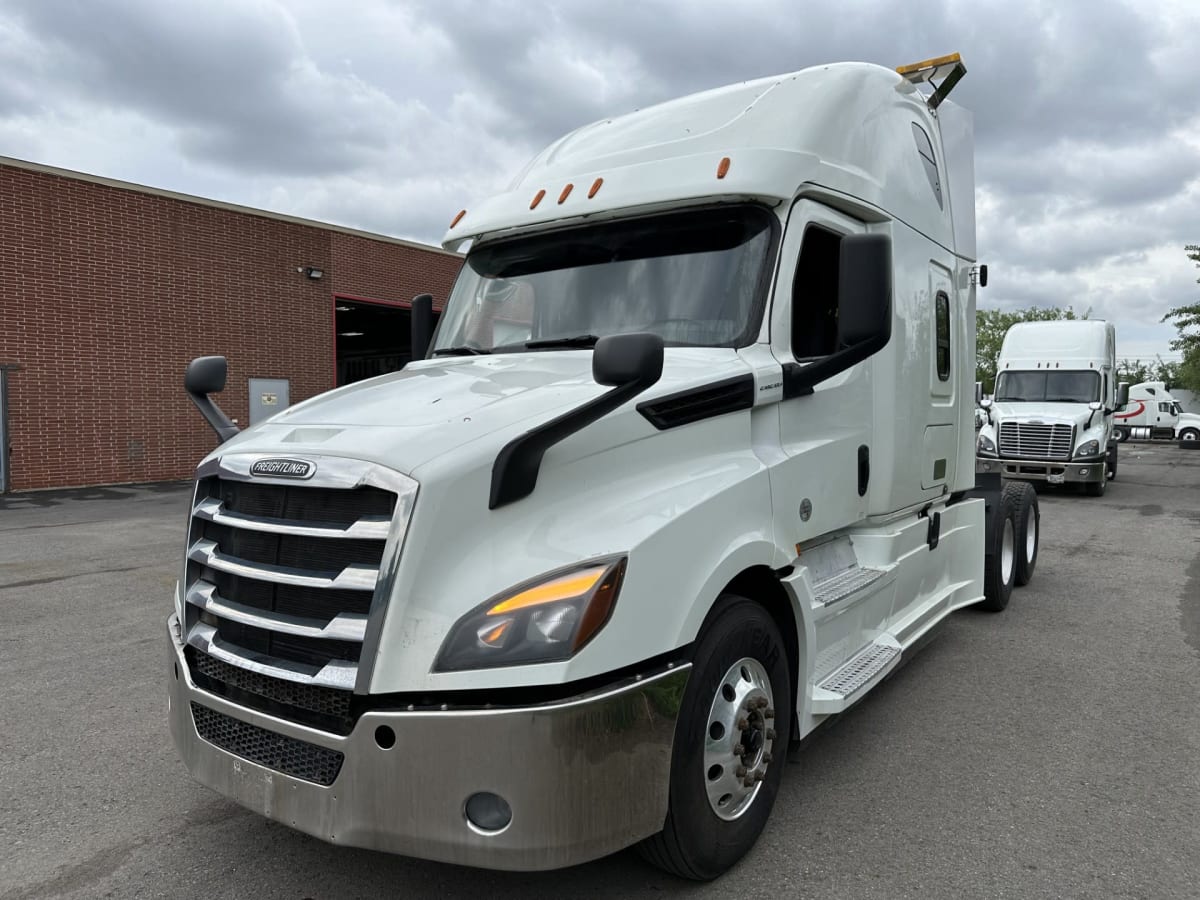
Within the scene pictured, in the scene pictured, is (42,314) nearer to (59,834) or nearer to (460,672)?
(59,834)

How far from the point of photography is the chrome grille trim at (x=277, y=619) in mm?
2482

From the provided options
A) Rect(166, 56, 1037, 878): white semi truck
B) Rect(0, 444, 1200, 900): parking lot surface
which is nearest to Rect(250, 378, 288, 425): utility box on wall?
Rect(0, 444, 1200, 900): parking lot surface

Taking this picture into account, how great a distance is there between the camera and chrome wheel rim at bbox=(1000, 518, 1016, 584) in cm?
698

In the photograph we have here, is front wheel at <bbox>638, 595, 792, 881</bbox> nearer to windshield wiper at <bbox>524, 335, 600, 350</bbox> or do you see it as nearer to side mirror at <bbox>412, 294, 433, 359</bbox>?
windshield wiper at <bbox>524, 335, 600, 350</bbox>

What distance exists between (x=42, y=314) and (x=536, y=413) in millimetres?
17139

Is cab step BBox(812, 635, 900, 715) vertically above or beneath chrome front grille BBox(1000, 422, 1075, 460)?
beneath

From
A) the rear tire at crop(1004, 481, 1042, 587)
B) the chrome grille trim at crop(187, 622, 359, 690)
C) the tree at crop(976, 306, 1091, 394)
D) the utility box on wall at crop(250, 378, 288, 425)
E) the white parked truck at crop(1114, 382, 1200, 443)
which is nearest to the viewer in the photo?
the chrome grille trim at crop(187, 622, 359, 690)

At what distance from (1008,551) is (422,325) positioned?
524cm

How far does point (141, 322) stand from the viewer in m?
17.7

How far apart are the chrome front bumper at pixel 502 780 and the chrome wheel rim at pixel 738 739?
1.38 feet

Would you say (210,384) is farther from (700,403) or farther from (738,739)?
(738,739)

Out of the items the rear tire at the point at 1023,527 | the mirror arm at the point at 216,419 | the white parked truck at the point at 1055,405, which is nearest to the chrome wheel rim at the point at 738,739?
the mirror arm at the point at 216,419

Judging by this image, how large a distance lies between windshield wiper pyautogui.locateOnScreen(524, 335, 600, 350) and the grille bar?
191 centimetres

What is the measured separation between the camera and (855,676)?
3.83 m
